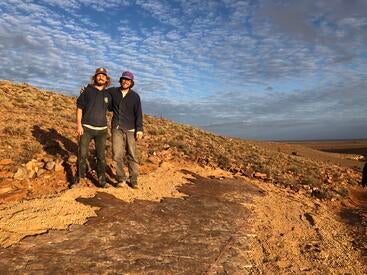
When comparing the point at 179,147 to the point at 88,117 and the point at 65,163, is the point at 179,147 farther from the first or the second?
the point at 88,117

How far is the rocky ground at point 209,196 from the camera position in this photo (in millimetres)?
5828

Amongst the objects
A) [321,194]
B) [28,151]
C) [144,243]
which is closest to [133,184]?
[144,243]

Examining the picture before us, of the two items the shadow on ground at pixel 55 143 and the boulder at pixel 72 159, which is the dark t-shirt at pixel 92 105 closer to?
the shadow on ground at pixel 55 143

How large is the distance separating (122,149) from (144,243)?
9.13ft

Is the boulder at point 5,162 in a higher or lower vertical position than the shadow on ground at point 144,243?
higher

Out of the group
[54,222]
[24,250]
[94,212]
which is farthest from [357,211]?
[24,250]

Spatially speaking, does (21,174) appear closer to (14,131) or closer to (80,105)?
(80,105)

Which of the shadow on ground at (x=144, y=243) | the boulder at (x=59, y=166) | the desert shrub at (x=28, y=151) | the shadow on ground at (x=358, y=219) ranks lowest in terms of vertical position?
the shadow on ground at (x=358, y=219)

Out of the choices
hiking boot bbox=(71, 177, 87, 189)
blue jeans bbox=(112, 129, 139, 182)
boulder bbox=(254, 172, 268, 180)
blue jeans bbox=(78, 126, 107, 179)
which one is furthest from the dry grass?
blue jeans bbox=(112, 129, 139, 182)

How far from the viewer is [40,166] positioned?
30.3 feet

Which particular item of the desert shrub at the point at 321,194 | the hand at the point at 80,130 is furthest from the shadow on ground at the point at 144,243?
the desert shrub at the point at 321,194

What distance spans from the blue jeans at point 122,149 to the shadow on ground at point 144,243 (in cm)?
80

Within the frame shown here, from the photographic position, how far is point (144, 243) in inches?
228

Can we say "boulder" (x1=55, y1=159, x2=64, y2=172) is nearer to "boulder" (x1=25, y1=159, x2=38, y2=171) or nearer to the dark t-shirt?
"boulder" (x1=25, y1=159, x2=38, y2=171)
